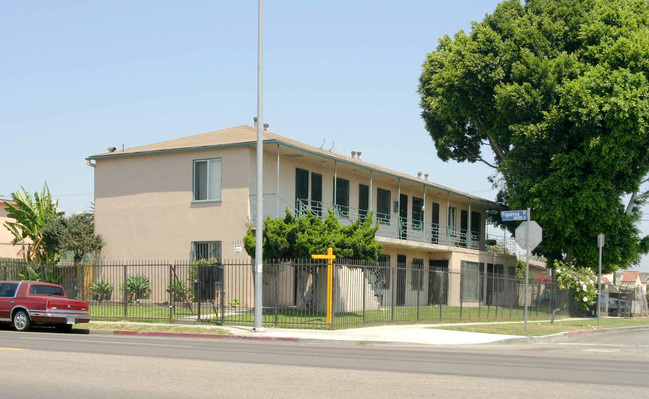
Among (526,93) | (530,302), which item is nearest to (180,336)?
(530,302)

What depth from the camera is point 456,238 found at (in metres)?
44.6

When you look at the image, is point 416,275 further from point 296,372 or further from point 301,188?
point 296,372

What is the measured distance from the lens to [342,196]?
35.0 metres

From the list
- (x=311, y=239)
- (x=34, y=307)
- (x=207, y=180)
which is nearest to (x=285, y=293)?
(x=311, y=239)

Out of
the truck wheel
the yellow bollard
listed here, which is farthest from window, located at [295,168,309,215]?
the truck wheel

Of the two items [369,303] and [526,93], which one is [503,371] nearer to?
[369,303]

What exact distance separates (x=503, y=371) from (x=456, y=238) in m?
32.2

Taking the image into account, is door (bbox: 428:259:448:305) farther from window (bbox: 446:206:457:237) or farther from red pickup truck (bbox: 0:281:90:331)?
window (bbox: 446:206:457:237)

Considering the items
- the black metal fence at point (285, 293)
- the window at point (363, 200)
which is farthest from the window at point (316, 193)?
the black metal fence at point (285, 293)

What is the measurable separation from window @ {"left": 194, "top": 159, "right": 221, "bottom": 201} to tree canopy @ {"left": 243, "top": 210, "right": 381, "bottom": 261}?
4053 mm

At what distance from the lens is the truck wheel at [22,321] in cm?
2212

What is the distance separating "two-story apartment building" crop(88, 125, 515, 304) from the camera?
96.9ft

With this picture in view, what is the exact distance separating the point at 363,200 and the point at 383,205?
2259mm

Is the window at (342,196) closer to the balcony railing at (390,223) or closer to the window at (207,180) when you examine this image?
the balcony railing at (390,223)
